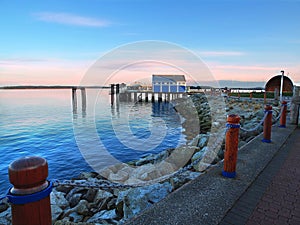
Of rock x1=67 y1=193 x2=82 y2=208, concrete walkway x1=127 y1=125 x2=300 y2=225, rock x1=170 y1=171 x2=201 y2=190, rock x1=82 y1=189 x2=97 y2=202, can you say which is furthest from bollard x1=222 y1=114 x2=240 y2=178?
rock x1=67 y1=193 x2=82 y2=208

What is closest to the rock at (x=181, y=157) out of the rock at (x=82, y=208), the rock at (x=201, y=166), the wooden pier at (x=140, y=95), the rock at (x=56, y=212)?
the rock at (x=201, y=166)

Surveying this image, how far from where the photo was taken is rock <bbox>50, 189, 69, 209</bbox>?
488cm

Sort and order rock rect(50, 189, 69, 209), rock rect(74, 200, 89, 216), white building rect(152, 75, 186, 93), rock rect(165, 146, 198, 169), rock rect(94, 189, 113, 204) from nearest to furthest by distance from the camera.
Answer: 1. rock rect(74, 200, 89, 216)
2. rock rect(50, 189, 69, 209)
3. rock rect(94, 189, 113, 204)
4. rock rect(165, 146, 198, 169)
5. white building rect(152, 75, 186, 93)

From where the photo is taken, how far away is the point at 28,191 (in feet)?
4.03

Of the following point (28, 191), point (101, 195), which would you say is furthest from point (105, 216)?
point (28, 191)

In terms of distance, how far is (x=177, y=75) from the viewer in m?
63.3

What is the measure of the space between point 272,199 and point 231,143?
103 centimetres

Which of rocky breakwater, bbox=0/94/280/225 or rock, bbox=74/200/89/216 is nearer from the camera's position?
rocky breakwater, bbox=0/94/280/225

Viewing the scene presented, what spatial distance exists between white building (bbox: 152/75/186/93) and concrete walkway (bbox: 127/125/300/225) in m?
54.5

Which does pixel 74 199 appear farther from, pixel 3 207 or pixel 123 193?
pixel 3 207

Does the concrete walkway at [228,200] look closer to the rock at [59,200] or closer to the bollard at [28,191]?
the bollard at [28,191]

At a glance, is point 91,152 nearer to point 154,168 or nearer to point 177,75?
point 154,168

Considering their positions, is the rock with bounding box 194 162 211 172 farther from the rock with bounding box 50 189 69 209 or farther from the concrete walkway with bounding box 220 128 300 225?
the rock with bounding box 50 189 69 209

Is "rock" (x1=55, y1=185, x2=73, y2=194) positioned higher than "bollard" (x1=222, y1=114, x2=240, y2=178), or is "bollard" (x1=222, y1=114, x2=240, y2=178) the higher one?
"bollard" (x1=222, y1=114, x2=240, y2=178)
